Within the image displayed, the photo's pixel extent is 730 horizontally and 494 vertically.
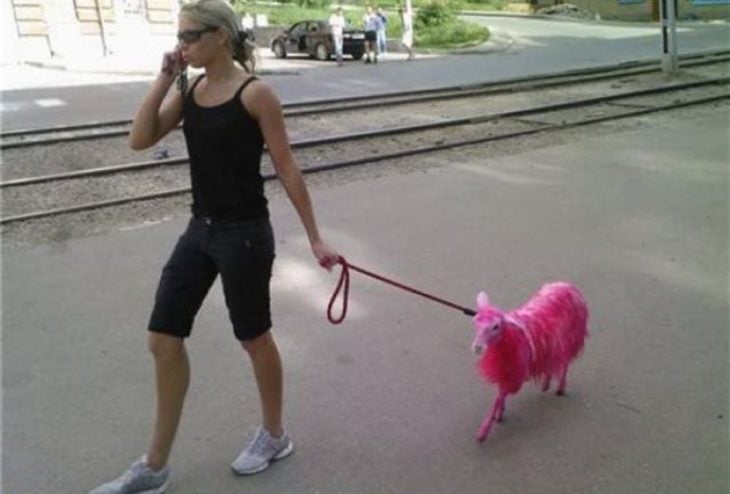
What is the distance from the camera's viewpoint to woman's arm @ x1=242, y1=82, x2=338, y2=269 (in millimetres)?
2810

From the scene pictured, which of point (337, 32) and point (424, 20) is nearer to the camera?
point (337, 32)

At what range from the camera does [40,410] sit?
3.83m

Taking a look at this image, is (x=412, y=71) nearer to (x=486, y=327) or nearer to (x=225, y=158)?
(x=486, y=327)

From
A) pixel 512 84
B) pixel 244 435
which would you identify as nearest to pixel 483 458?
pixel 244 435

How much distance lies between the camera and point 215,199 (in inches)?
116

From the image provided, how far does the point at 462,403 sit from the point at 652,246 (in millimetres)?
2971

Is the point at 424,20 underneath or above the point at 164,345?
above

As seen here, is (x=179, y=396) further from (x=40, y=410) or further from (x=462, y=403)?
(x=462, y=403)

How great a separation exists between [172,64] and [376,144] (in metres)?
7.99

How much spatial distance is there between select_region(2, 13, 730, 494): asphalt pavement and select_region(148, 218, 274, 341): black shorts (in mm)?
717

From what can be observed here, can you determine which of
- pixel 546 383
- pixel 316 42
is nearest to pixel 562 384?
pixel 546 383

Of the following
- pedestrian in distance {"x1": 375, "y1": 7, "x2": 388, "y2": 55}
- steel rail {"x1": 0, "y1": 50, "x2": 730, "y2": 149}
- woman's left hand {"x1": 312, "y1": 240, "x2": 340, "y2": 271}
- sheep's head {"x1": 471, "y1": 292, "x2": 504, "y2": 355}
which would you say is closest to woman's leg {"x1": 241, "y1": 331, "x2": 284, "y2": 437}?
woman's left hand {"x1": 312, "y1": 240, "x2": 340, "y2": 271}

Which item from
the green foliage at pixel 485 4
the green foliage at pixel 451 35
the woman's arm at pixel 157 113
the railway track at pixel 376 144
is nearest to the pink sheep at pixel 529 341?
the woman's arm at pixel 157 113

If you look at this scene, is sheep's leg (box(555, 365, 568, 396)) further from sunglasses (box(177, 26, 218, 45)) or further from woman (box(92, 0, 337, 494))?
sunglasses (box(177, 26, 218, 45))
